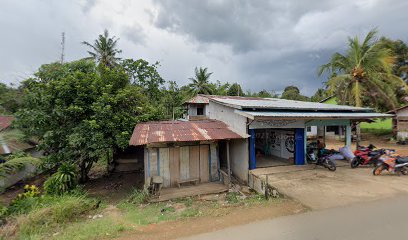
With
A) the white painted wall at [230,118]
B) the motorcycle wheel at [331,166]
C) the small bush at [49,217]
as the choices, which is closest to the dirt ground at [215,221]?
the small bush at [49,217]

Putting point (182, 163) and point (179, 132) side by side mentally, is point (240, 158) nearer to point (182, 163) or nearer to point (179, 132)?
point (182, 163)

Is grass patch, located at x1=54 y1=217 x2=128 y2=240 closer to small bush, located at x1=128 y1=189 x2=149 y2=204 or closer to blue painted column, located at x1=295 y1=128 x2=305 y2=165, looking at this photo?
small bush, located at x1=128 y1=189 x2=149 y2=204

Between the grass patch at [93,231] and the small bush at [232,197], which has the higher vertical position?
the grass patch at [93,231]

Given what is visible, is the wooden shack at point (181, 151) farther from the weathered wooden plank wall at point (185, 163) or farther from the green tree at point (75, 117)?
the green tree at point (75, 117)

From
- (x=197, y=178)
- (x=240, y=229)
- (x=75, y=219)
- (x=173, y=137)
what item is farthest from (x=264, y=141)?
(x=75, y=219)

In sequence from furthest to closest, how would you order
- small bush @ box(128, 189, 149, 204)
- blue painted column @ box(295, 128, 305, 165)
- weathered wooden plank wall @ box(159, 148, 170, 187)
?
blue painted column @ box(295, 128, 305, 165), weathered wooden plank wall @ box(159, 148, 170, 187), small bush @ box(128, 189, 149, 204)

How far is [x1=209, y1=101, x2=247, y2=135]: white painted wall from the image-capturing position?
938 cm

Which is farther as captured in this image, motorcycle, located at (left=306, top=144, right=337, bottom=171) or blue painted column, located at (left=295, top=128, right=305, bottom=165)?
blue painted column, located at (left=295, top=128, right=305, bottom=165)

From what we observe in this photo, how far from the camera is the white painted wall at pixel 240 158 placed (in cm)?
937

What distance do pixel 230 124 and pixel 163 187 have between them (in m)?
4.12

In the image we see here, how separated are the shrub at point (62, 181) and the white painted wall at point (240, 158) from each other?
7.36 metres

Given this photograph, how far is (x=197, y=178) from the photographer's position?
955cm

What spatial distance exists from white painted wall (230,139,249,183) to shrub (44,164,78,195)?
7355 mm

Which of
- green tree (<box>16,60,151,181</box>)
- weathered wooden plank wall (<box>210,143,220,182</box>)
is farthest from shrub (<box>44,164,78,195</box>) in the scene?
weathered wooden plank wall (<box>210,143,220,182</box>)
